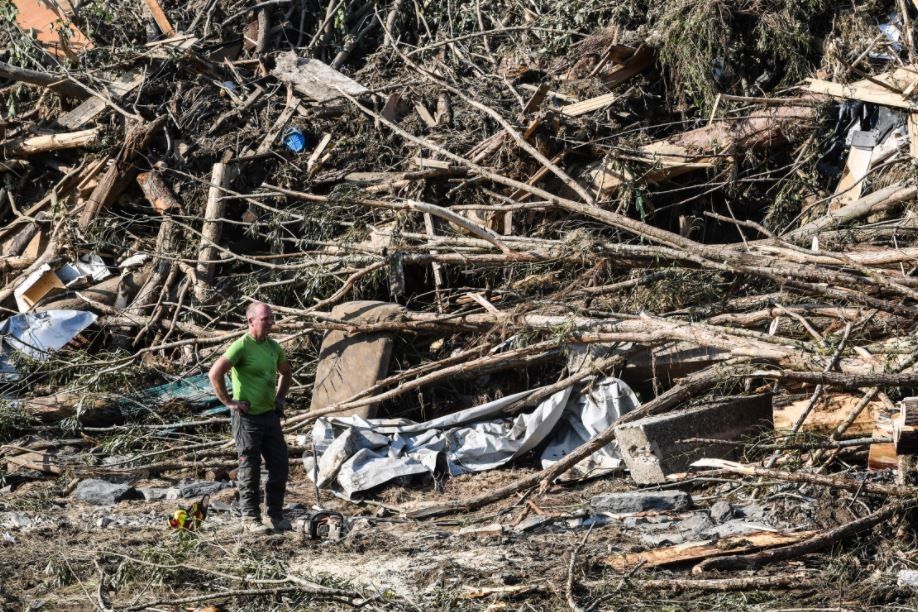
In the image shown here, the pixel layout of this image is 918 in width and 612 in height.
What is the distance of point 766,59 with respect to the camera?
28.0 ft

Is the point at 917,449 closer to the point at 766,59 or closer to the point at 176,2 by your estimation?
the point at 766,59

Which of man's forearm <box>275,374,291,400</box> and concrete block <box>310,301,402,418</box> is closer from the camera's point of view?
man's forearm <box>275,374,291,400</box>

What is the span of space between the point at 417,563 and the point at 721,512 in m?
1.54

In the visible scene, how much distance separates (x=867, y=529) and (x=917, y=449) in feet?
1.45

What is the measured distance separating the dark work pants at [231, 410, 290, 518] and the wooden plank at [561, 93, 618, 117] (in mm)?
3639

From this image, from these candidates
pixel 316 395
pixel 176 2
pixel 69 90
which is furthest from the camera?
pixel 176 2

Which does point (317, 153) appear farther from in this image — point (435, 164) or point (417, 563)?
point (417, 563)

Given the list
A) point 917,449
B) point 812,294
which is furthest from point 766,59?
point 917,449

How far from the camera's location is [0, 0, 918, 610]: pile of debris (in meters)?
5.56

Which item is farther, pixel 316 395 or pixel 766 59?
pixel 766 59

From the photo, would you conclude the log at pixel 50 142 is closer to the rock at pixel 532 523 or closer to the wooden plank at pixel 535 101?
the wooden plank at pixel 535 101

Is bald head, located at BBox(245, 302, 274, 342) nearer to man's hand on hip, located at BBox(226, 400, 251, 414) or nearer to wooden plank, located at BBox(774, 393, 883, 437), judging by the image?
man's hand on hip, located at BBox(226, 400, 251, 414)

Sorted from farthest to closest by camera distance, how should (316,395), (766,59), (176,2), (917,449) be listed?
(176,2)
(766,59)
(316,395)
(917,449)

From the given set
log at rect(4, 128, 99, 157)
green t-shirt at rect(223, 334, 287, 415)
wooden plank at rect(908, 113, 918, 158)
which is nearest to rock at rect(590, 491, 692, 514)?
green t-shirt at rect(223, 334, 287, 415)
